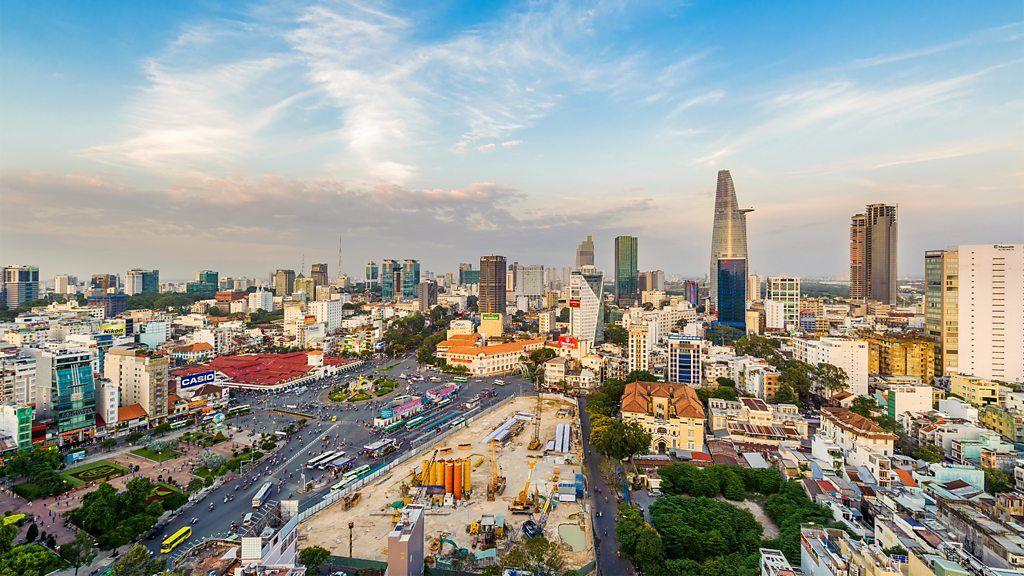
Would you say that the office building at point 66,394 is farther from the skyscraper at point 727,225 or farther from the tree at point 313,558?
the skyscraper at point 727,225

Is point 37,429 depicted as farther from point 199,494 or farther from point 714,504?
point 714,504

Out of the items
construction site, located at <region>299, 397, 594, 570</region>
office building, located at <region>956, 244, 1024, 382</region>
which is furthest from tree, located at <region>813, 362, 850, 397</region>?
construction site, located at <region>299, 397, 594, 570</region>

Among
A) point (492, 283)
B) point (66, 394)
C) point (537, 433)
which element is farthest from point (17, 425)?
point (492, 283)

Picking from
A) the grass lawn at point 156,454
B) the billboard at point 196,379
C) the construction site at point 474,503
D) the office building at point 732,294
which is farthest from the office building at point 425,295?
the construction site at point 474,503

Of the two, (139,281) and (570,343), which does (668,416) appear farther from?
(139,281)

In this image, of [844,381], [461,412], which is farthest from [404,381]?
A: [844,381]

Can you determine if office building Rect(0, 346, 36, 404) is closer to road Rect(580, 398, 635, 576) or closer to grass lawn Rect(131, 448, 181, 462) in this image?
grass lawn Rect(131, 448, 181, 462)
